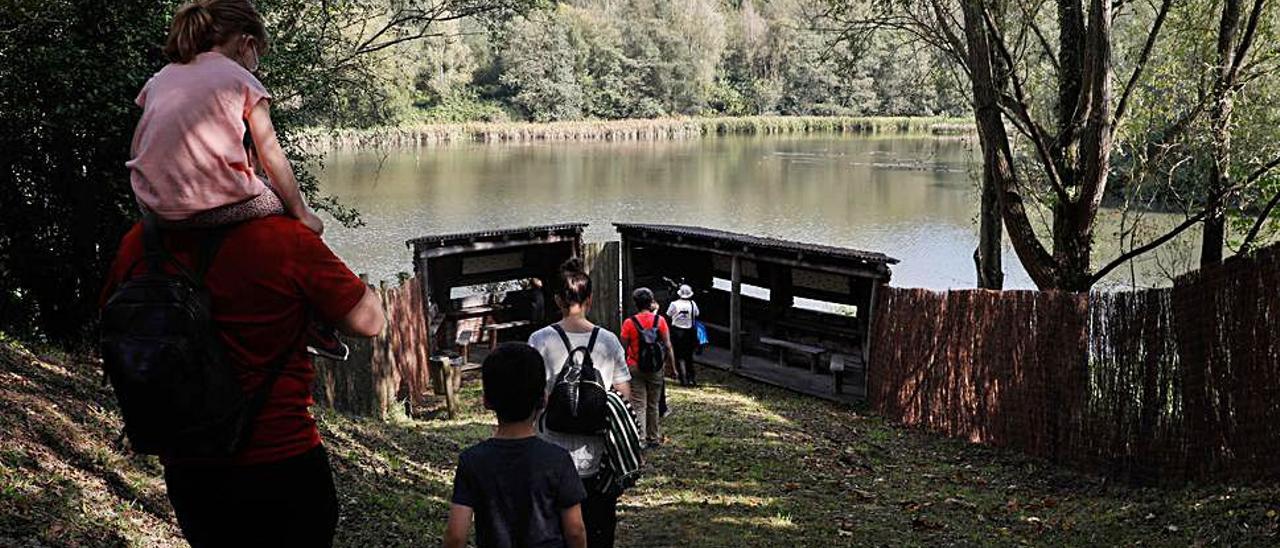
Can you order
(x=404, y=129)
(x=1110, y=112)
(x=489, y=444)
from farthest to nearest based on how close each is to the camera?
(x=404, y=129) < (x=1110, y=112) < (x=489, y=444)

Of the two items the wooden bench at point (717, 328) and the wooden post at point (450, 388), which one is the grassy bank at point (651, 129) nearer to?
the wooden bench at point (717, 328)

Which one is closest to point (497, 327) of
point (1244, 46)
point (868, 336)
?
point (868, 336)

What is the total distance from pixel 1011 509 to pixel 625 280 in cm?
1020

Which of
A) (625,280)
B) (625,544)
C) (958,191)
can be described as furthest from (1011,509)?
(958,191)

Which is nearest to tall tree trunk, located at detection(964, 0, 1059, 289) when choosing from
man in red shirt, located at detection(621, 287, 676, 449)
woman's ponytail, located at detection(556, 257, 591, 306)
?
man in red shirt, located at detection(621, 287, 676, 449)

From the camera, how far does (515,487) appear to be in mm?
3467

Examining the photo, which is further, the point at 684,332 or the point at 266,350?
the point at 684,332

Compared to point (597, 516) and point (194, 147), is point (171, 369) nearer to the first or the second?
point (194, 147)

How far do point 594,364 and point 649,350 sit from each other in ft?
14.5

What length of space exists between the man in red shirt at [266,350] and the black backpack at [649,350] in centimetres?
645

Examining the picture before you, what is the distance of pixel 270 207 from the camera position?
2.60 meters

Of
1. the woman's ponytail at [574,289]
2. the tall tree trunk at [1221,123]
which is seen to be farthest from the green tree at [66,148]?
the tall tree trunk at [1221,123]

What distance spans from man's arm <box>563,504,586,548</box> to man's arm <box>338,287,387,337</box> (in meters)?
1.08

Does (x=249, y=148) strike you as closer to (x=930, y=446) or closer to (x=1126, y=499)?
(x=1126, y=499)
